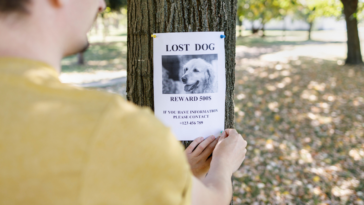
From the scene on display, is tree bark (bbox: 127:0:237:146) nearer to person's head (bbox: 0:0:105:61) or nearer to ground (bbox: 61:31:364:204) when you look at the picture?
person's head (bbox: 0:0:105:61)

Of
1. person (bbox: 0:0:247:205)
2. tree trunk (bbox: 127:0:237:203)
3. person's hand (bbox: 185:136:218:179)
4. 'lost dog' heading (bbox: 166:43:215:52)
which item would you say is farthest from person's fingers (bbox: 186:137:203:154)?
person (bbox: 0:0:247:205)

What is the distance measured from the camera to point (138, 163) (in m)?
0.65

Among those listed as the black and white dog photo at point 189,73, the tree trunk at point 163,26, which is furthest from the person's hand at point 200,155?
the black and white dog photo at point 189,73

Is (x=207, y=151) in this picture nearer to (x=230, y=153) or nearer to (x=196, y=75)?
(x=230, y=153)

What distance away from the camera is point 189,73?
5.35 ft

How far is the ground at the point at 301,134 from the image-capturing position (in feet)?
14.5

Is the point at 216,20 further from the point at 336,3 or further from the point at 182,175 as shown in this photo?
the point at 336,3

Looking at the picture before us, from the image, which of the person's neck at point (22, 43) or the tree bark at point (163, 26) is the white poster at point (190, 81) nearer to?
the tree bark at point (163, 26)

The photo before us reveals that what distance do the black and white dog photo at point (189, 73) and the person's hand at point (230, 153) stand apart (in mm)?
338

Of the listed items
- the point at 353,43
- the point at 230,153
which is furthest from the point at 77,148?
the point at 353,43

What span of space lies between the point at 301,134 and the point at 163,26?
17.2 ft

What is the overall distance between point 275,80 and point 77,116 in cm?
940

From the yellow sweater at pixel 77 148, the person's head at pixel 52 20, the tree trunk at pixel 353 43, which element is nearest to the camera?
the yellow sweater at pixel 77 148

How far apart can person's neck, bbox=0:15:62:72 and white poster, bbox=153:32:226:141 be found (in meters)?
0.89
